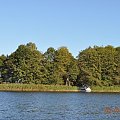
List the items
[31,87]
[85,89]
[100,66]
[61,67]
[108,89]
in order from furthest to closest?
[100,66] → [61,67] → [85,89] → [108,89] → [31,87]

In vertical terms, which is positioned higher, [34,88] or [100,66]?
[100,66]

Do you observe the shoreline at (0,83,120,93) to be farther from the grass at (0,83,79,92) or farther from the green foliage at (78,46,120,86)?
the green foliage at (78,46,120,86)

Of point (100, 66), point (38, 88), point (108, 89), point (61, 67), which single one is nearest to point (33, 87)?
point (38, 88)

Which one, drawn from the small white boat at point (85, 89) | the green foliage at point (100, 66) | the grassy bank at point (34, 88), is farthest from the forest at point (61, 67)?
the grassy bank at point (34, 88)

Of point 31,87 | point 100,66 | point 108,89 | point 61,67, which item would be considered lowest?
point 108,89

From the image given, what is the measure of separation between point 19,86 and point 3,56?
3076 centimetres

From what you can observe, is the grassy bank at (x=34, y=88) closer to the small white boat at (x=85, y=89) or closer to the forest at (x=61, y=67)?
the small white boat at (x=85, y=89)

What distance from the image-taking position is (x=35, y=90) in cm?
10425

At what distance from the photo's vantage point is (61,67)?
390 ft

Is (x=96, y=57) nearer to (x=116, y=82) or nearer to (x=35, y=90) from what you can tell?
(x=116, y=82)

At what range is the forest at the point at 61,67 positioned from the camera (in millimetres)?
115812

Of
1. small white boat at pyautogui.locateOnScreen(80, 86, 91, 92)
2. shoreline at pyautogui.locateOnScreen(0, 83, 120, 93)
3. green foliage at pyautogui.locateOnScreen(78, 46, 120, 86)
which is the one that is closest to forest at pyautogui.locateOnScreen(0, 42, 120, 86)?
green foliage at pyautogui.locateOnScreen(78, 46, 120, 86)

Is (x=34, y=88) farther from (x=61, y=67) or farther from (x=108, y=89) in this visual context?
(x=108, y=89)

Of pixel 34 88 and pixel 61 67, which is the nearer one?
pixel 34 88
